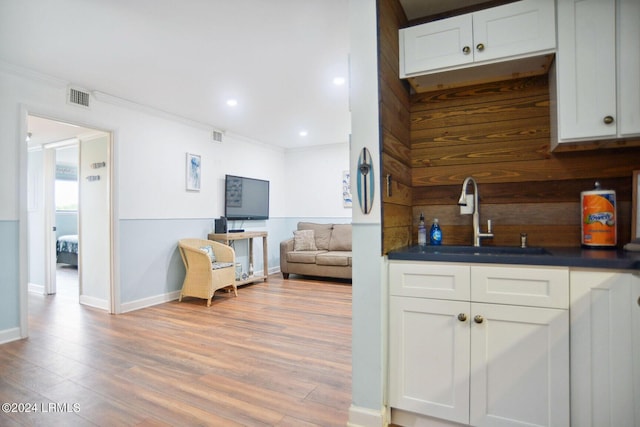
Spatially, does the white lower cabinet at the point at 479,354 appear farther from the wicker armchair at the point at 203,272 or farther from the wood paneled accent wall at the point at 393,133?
the wicker armchair at the point at 203,272

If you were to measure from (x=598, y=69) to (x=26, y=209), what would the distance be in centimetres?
442

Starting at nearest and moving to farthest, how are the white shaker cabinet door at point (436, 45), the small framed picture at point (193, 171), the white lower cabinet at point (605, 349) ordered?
1. the white lower cabinet at point (605, 349)
2. the white shaker cabinet door at point (436, 45)
3. the small framed picture at point (193, 171)

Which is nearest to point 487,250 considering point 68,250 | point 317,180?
point 317,180

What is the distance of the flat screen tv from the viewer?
5.17m

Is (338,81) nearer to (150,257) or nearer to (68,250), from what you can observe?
(150,257)

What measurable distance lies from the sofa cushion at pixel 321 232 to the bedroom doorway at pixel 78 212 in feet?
10.6

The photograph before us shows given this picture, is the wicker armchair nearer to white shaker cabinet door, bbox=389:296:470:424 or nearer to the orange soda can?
white shaker cabinet door, bbox=389:296:470:424

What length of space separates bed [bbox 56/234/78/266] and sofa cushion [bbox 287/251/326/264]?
15.3 feet

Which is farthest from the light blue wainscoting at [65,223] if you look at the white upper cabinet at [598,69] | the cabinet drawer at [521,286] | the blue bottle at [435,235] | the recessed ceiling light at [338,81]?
the white upper cabinet at [598,69]

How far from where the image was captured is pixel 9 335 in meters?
2.90

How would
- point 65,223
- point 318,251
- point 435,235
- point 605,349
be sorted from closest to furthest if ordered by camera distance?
point 605,349
point 435,235
point 318,251
point 65,223

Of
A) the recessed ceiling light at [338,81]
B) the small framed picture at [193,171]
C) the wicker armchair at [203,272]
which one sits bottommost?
the wicker armchair at [203,272]

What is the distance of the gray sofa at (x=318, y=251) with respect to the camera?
5160mm

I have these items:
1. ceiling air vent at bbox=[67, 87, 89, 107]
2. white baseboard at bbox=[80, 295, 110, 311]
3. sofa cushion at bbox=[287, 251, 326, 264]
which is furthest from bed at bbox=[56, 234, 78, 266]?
sofa cushion at bbox=[287, 251, 326, 264]
